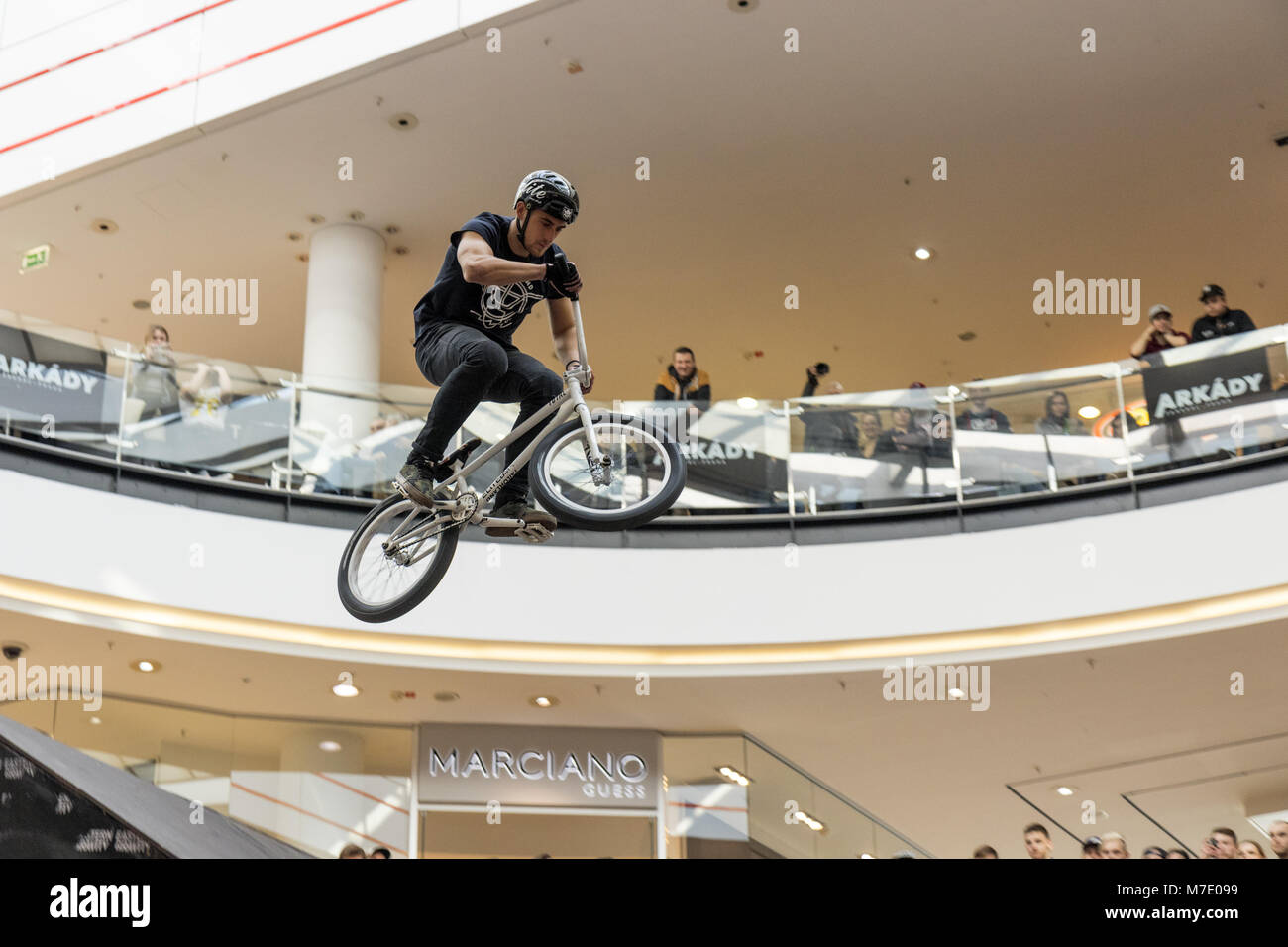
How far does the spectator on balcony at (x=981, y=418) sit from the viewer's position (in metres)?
9.70

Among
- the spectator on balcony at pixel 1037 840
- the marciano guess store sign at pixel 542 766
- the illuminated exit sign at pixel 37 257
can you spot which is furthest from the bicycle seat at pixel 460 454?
the illuminated exit sign at pixel 37 257

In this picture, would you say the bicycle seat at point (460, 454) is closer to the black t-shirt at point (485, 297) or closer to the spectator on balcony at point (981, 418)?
the black t-shirt at point (485, 297)

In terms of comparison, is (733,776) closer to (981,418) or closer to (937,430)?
(937,430)

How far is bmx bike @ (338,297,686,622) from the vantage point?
5500 mm

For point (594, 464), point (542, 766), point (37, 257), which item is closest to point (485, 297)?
point (594, 464)

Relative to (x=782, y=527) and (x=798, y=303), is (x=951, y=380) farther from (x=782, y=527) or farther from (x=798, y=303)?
(x=782, y=527)

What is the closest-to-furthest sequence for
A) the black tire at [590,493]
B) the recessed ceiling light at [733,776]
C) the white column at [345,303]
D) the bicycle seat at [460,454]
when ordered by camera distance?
the black tire at [590,493] < the bicycle seat at [460,454] < the recessed ceiling light at [733,776] < the white column at [345,303]

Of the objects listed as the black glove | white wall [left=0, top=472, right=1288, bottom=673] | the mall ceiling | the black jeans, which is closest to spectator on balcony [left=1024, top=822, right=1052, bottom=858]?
white wall [left=0, top=472, right=1288, bottom=673]

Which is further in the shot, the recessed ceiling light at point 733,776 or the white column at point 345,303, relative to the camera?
the white column at point 345,303

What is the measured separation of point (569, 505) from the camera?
5512 mm

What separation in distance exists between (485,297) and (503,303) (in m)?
0.07

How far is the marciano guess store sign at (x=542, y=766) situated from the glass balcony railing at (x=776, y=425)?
7.58 feet

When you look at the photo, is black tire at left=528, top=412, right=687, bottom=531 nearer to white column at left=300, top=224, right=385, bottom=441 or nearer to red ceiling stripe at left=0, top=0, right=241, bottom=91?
white column at left=300, top=224, right=385, bottom=441
